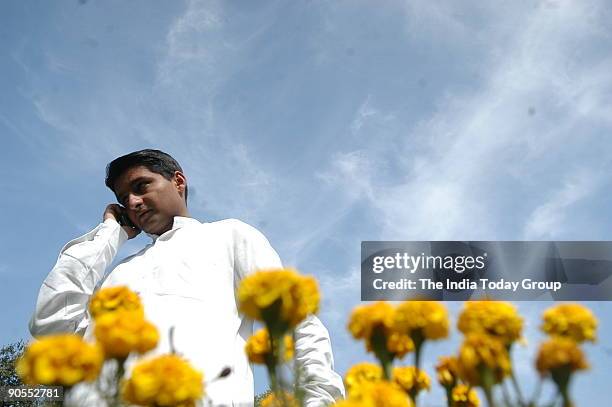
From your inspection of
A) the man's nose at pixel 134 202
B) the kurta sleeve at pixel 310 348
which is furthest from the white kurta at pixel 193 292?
the man's nose at pixel 134 202

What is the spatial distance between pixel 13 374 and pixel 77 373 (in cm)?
3506

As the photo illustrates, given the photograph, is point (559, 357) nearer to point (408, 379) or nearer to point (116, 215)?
point (408, 379)

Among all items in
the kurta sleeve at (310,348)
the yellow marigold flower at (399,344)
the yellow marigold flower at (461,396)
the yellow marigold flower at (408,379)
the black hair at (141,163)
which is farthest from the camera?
the black hair at (141,163)

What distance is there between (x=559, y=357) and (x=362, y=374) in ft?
1.68

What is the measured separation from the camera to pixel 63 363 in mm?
1007

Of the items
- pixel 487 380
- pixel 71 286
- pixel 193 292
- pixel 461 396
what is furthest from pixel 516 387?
pixel 71 286

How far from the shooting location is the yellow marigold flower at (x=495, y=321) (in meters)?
1.05

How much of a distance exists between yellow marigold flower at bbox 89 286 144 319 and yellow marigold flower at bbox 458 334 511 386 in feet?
2.25

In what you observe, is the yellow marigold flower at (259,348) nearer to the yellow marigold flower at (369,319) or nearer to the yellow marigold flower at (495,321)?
the yellow marigold flower at (369,319)

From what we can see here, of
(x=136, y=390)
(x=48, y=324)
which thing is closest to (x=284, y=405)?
(x=136, y=390)

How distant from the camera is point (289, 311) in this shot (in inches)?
46.2

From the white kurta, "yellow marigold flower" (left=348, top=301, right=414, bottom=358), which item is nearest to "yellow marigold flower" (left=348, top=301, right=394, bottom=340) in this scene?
"yellow marigold flower" (left=348, top=301, right=414, bottom=358)

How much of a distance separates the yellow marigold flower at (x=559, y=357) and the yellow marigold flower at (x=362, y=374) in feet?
1.44

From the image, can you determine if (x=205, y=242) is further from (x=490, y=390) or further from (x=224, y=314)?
(x=490, y=390)
